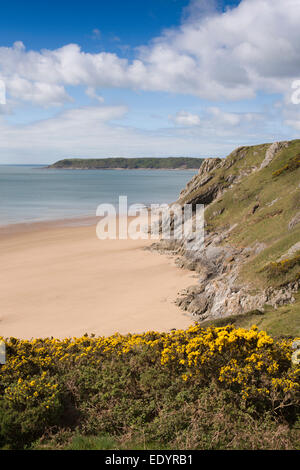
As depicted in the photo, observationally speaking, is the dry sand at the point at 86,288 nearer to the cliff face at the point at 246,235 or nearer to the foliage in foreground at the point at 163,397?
the cliff face at the point at 246,235

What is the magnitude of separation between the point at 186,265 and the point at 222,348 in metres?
21.0

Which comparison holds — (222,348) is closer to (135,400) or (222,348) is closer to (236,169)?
(135,400)

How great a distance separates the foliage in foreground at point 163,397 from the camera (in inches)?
278

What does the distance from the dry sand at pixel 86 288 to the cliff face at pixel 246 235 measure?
1936mm

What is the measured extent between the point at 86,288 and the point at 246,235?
12.9 m

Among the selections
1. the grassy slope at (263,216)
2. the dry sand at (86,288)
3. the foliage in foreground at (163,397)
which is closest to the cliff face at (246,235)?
the grassy slope at (263,216)

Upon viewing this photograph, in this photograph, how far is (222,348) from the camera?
27.8ft

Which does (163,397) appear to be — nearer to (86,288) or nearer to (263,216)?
(86,288)

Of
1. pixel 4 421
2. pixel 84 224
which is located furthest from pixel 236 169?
pixel 4 421

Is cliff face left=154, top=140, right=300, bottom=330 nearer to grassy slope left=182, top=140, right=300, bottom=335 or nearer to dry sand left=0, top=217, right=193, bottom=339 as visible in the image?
grassy slope left=182, top=140, right=300, bottom=335

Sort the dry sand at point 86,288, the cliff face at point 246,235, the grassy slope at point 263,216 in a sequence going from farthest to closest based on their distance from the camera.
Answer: the dry sand at point 86,288
the cliff face at point 246,235
the grassy slope at point 263,216

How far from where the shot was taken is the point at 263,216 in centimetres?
2936

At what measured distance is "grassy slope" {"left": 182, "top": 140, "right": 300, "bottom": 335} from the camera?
14656 mm

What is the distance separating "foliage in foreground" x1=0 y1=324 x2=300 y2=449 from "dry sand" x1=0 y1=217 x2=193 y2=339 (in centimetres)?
917
